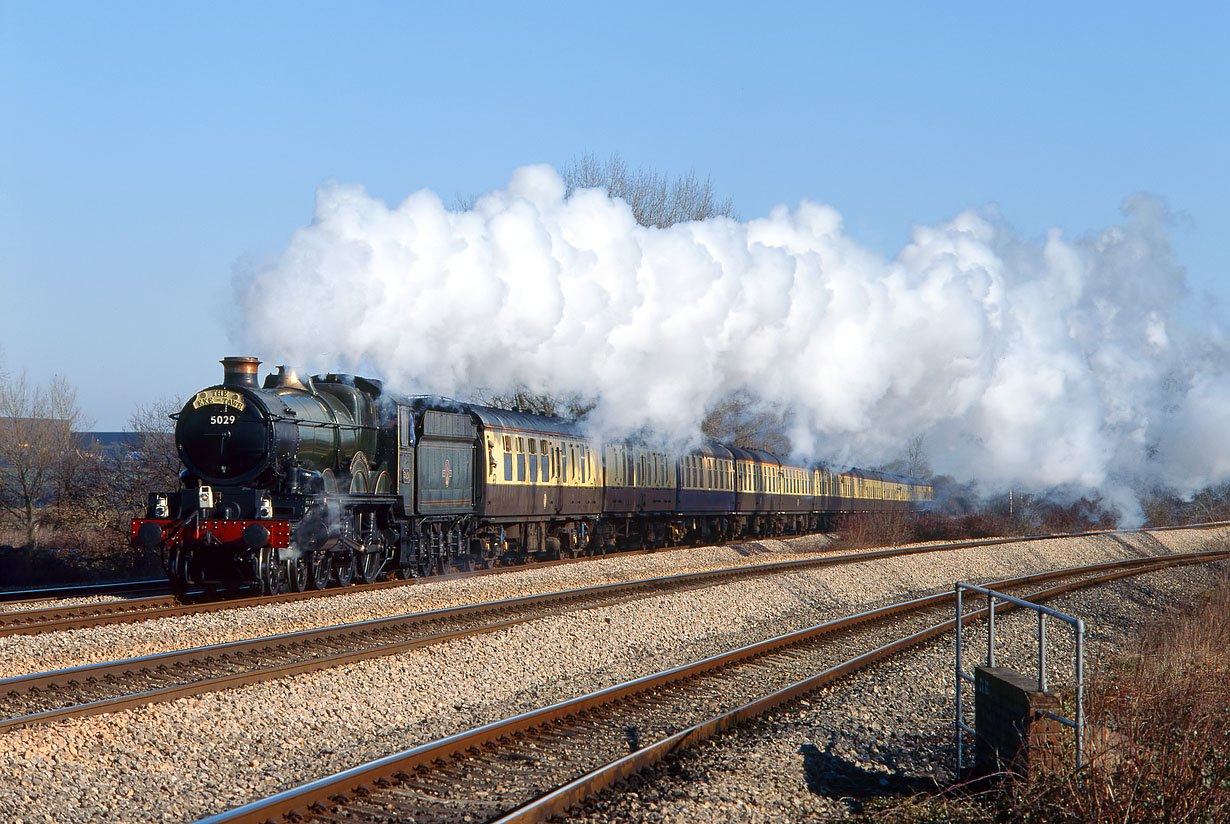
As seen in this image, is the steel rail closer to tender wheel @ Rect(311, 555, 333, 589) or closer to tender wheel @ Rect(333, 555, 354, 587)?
tender wheel @ Rect(311, 555, 333, 589)

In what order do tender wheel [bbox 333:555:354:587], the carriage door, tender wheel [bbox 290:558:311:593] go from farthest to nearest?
1. the carriage door
2. tender wheel [bbox 333:555:354:587]
3. tender wheel [bbox 290:558:311:593]

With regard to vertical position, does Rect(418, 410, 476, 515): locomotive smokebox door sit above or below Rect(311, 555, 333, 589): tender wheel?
above

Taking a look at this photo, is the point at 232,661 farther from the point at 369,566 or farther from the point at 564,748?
the point at 369,566

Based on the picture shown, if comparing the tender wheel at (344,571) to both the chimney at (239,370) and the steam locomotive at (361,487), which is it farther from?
the chimney at (239,370)

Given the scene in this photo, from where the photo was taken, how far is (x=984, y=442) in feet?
103

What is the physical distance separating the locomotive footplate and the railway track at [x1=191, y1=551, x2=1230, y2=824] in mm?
7138

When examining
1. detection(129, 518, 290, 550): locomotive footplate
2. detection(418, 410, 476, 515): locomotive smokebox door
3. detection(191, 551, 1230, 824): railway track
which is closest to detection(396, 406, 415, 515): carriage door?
detection(418, 410, 476, 515): locomotive smokebox door

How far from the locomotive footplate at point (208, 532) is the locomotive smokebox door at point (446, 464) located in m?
3.80

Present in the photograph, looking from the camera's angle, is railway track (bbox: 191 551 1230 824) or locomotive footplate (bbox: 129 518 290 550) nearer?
Result: railway track (bbox: 191 551 1230 824)

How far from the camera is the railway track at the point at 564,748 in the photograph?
6.73 m

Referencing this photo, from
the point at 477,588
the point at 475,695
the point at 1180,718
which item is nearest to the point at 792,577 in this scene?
the point at 477,588

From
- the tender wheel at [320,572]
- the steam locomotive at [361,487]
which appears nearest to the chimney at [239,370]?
the steam locomotive at [361,487]

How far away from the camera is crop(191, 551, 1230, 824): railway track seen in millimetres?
6727

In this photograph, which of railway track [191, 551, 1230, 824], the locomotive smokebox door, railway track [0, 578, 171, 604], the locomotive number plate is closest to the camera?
railway track [191, 551, 1230, 824]
